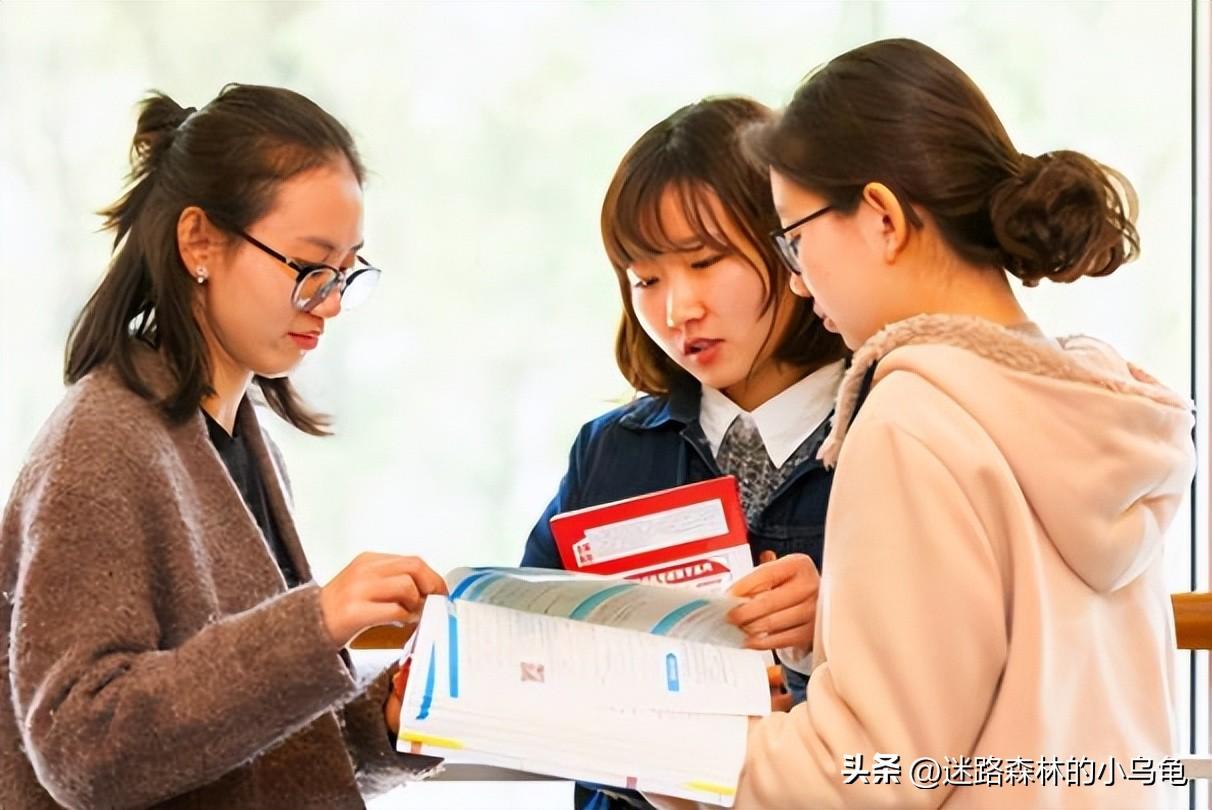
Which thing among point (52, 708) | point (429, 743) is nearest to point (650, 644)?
point (429, 743)

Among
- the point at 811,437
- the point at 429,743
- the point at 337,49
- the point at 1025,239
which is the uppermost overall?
the point at 337,49

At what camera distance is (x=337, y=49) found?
2242 mm

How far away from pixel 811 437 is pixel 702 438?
14cm

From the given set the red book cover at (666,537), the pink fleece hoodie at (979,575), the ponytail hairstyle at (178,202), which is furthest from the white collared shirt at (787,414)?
the ponytail hairstyle at (178,202)

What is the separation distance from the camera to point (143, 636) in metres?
1.14

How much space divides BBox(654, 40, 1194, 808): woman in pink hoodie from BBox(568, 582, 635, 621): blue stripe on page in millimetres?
169

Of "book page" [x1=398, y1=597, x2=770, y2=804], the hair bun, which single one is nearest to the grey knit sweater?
"book page" [x1=398, y1=597, x2=770, y2=804]

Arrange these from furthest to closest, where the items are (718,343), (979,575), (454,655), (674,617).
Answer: (718,343)
(674,617)
(454,655)
(979,575)

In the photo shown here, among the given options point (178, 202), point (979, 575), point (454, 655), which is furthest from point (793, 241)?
point (178, 202)

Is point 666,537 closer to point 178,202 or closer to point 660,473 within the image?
point 660,473

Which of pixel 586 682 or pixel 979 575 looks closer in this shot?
pixel 979 575

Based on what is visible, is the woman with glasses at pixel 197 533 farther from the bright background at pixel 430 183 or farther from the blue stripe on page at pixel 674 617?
the bright background at pixel 430 183

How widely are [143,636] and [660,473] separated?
669 millimetres

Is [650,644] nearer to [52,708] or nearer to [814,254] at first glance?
[814,254]
